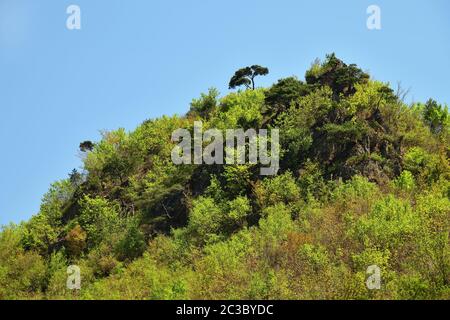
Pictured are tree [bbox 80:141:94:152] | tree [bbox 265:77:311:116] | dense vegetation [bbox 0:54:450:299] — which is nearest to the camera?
dense vegetation [bbox 0:54:450:299]

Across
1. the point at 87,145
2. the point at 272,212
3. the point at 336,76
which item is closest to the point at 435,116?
the point at 336,76

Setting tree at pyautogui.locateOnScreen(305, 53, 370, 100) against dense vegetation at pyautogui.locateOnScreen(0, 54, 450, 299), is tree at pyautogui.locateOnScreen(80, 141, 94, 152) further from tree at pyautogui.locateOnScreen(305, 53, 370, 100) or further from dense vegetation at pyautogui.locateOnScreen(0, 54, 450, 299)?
tree at pyautogui.locateOnScreen(305, 53, 370, 100)

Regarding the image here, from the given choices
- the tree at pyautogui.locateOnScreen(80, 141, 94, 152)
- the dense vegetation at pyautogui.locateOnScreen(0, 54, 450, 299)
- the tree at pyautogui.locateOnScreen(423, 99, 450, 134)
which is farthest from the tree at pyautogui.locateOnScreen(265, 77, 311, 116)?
the tree at pyautogui.locateOnScreen(80, 141, 94, 152)

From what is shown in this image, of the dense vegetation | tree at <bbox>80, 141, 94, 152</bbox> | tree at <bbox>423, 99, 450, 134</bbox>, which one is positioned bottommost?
the dense vegetation

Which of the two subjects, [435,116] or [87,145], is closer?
[435,116]

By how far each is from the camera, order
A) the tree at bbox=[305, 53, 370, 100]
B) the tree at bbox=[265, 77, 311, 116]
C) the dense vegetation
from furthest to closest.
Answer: the tree at bbox=[265, 77, 311, 116] < the tree at bbox=[305, 53, 370, 100] < the dense vegetation

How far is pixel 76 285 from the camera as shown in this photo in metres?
40.7

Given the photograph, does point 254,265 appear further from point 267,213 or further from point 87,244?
point 87,244

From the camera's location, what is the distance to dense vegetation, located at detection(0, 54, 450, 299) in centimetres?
2914

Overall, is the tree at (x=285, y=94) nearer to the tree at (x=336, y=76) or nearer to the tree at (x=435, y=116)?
the tree at (x=336, y=76)

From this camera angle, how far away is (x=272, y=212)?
A: 3978cm

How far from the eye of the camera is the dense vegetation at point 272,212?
29.1 metres

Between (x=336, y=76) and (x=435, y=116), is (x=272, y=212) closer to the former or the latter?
(x=336, y=76)
